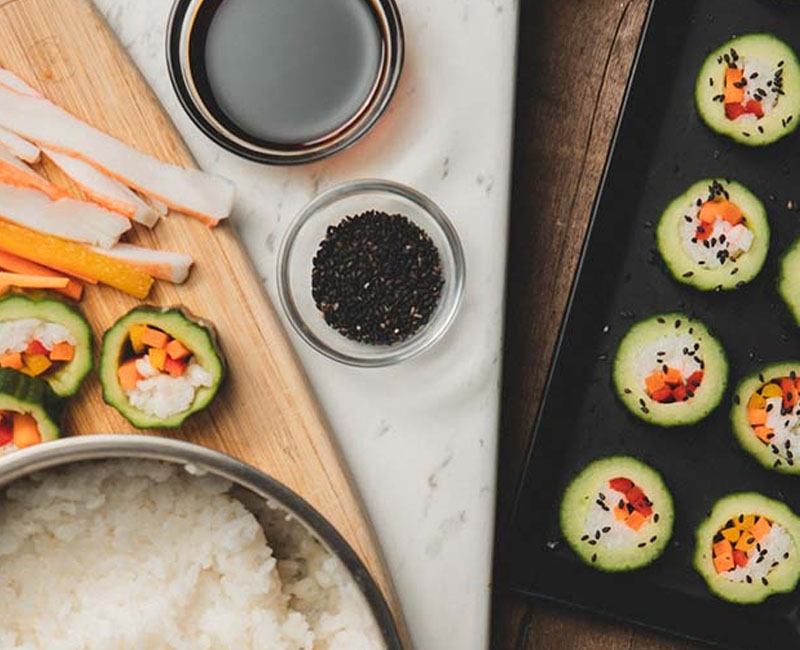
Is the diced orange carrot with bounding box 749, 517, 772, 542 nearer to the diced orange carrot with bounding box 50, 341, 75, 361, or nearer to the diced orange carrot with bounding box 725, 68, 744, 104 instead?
the diced orange carrot with bounding box 725, 68, 744, 104

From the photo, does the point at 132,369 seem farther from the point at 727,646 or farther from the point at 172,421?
the point at 727,646

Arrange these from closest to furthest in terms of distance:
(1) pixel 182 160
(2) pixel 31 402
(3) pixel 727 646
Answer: (2) pixel 31 402
(1) pixel 182 160
(3) pixel 727 646

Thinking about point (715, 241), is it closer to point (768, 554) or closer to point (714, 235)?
point (714, 235)

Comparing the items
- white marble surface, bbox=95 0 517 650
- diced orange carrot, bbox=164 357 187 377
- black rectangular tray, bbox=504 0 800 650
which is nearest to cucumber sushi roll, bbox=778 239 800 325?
black rectangular tray, bbox=504 0 800 650

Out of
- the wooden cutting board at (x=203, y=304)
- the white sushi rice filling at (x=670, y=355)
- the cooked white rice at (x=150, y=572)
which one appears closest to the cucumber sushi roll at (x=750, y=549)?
the white sushi rice filling at (x=670, y=355)

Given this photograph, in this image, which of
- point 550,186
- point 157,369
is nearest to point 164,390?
point 157,369

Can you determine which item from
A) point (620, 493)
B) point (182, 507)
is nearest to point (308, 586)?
point (182, 507)
